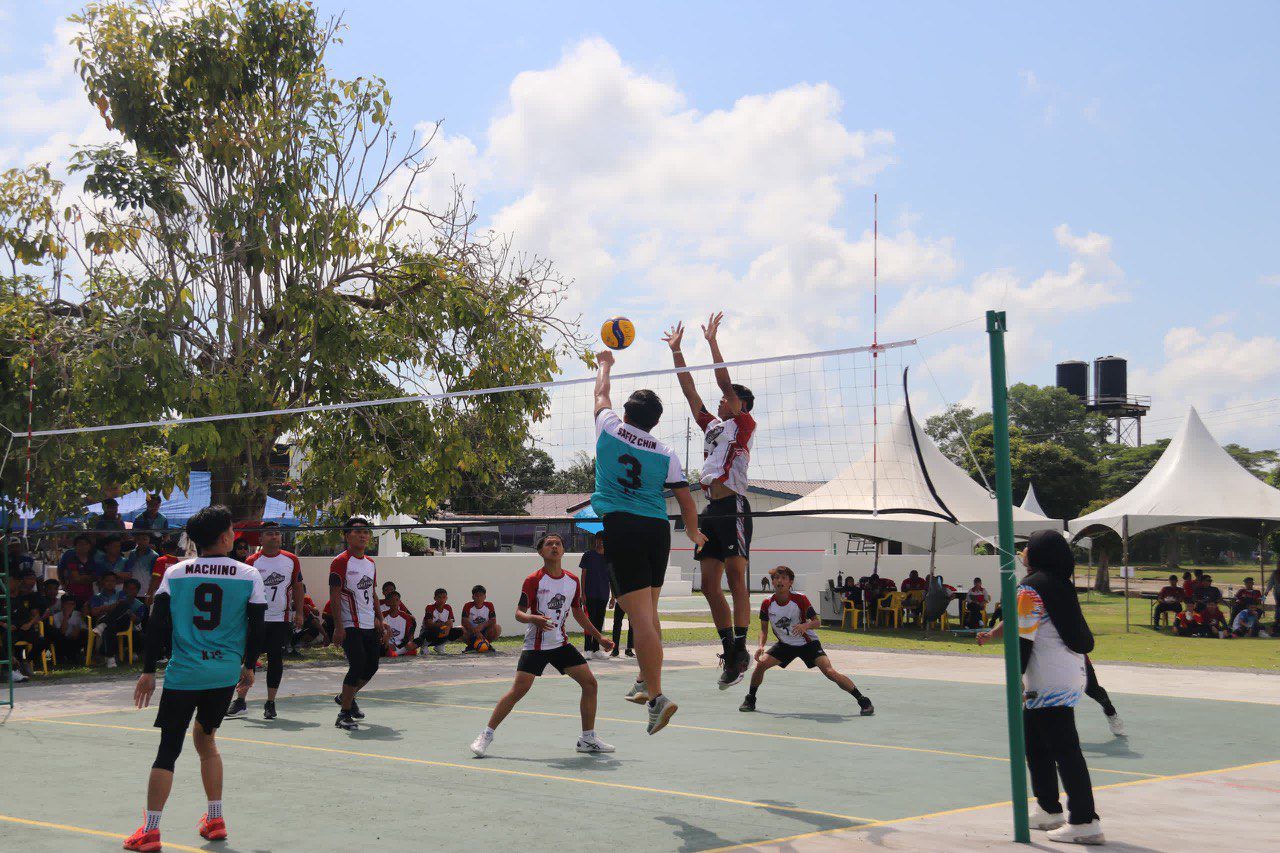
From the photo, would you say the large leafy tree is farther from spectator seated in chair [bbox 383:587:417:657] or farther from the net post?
the net post

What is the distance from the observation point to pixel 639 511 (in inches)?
268

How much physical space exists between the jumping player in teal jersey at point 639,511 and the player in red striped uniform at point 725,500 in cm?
110

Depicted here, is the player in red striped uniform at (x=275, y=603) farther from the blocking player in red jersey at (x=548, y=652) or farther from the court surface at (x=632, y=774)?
the blocking player in red jersey at (x=548, y=652)

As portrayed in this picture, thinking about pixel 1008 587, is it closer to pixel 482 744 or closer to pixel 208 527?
pixel 208 527

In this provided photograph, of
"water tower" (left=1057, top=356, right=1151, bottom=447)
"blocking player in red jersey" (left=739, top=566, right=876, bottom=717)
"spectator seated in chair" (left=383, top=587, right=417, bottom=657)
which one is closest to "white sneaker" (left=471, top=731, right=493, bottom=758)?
"blocking player in red jersey" (left=739, top=566, right=876, bottom=717)

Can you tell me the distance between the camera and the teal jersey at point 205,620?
6148 millimetres

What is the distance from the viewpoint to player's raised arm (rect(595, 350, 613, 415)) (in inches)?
276

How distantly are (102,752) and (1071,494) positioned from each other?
57.8 meters

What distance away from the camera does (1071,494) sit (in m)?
60.7

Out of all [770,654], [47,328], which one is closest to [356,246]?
[47,328]

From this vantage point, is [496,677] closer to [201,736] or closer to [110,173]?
[110,173]

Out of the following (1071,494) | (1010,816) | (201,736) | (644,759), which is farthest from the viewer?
(1071,494)

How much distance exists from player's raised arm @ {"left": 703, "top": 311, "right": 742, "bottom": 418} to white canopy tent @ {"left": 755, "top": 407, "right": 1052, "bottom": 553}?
10957 millimetres

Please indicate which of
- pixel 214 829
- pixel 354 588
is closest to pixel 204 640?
pixel 214 829
